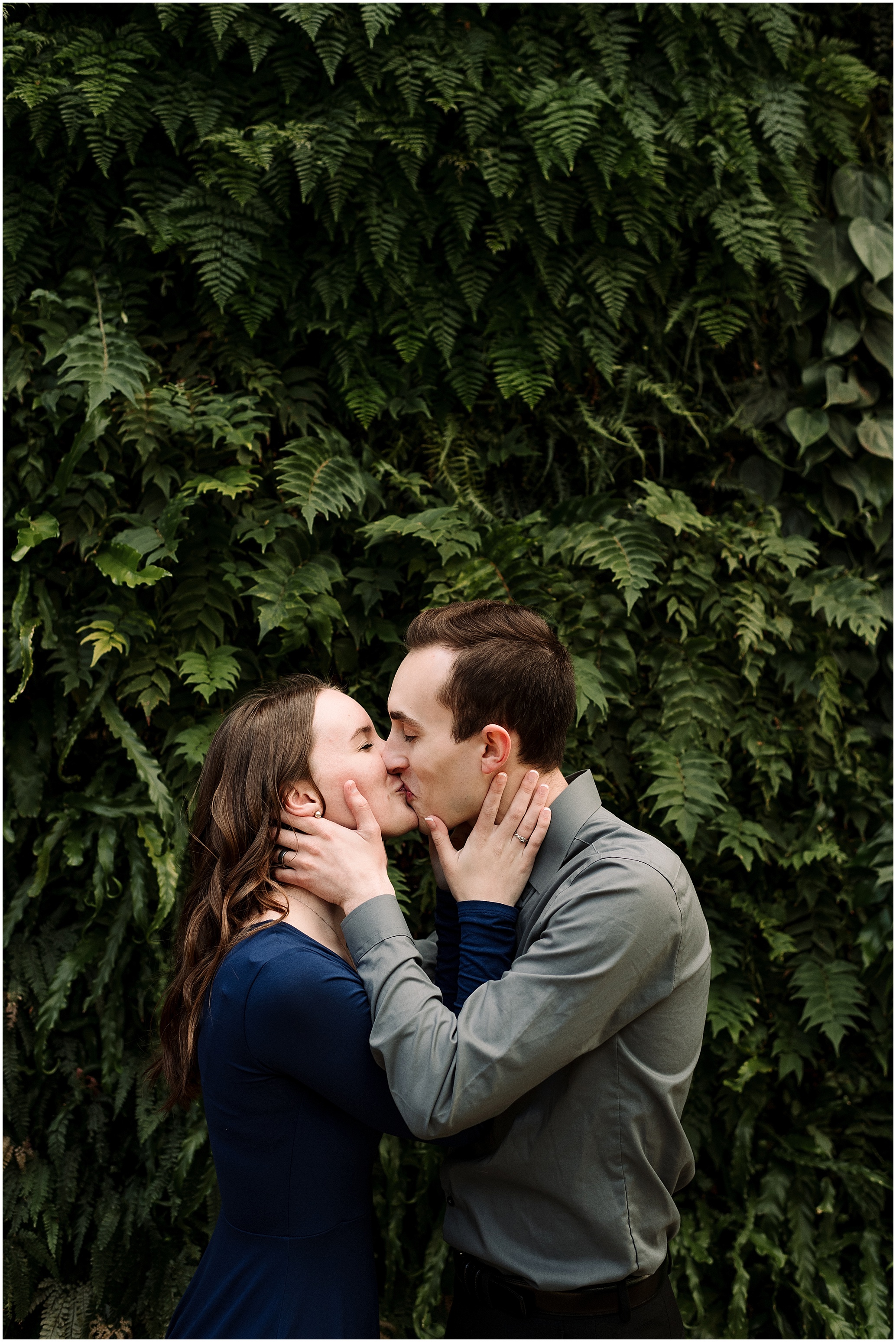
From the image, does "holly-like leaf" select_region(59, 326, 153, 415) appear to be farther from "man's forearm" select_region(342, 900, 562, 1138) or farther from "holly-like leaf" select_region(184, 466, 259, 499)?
"man's forearm" select_region(342, 900, 562, 1138)

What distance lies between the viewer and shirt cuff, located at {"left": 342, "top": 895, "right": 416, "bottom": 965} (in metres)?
1.82

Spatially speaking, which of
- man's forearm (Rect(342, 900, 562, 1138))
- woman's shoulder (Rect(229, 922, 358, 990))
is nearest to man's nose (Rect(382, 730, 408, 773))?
woman's shoulder (Rect(229, 922, 358, 990))

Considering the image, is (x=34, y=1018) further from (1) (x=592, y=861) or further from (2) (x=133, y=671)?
(1) (x=592, y=861)

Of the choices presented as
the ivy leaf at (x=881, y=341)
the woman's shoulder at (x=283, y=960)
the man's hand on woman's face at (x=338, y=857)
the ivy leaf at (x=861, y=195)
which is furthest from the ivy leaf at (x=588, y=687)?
the ivy leaf at (x=861, y=195)

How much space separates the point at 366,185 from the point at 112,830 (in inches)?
105

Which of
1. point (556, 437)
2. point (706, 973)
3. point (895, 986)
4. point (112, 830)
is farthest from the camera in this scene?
point (556, 437)

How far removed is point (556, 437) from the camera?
3893 millimetres

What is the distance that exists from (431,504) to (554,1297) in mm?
2723

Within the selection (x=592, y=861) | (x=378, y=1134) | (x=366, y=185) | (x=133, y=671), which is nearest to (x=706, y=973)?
(x=592, y=861)

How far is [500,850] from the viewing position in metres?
1.97

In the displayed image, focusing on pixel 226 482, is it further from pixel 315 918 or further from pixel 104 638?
pixel 315 918

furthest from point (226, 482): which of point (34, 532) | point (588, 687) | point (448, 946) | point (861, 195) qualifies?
point (861, 195)

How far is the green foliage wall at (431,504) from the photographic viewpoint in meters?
3.35

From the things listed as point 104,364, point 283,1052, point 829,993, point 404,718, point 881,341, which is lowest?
point 829,993
